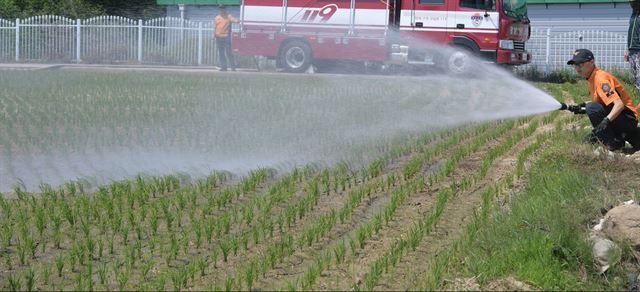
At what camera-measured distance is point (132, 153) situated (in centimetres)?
1171

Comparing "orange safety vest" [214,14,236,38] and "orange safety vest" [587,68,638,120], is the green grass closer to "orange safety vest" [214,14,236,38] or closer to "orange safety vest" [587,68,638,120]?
"orange safety vest" [587,68,638,120]

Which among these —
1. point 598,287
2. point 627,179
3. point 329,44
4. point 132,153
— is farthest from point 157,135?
point 329,44

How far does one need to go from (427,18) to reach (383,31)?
1.33 m

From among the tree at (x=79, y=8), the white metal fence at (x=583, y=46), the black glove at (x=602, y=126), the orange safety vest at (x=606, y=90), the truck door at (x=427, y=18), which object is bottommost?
the black glove at (x=602, y=126)

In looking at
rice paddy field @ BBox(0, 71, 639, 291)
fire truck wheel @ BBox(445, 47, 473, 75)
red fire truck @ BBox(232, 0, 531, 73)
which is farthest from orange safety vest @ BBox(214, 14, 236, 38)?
rice paddy field @ BBox(0, 71, 639, 291)

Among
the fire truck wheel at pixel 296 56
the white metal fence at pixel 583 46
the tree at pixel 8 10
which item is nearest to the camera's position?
the fire truck wheel at pixel 296 56

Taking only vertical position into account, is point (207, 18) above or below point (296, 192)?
above

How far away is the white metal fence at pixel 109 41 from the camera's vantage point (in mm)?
32344

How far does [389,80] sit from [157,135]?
36.2ft

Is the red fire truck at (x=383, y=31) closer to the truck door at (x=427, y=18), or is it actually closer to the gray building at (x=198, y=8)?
the truck door at (x=427, y=18)

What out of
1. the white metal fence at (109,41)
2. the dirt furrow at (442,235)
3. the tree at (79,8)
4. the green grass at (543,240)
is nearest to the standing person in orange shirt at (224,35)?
the white metal fence at (109,41)

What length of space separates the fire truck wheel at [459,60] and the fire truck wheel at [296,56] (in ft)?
14.1

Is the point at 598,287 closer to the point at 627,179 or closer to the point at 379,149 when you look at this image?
the point at 627,179

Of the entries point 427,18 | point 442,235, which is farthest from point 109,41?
point 442,235
